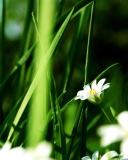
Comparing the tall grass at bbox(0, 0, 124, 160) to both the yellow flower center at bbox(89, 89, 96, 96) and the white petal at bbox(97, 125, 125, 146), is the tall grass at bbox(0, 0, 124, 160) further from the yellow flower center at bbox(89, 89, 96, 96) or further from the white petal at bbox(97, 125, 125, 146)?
the white petal at bbox(97, 125, 125, 146)

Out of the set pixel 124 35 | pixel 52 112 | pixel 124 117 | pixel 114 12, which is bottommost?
pixel 124 117

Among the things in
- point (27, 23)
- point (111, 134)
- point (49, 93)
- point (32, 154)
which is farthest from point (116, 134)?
point (27, 23)

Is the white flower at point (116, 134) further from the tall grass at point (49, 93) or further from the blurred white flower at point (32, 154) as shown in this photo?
the tall grass at point (49, 93)

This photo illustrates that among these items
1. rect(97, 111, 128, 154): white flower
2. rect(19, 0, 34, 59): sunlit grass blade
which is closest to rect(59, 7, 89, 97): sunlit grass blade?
rect(19, 0, 34, 59): sunlit grass blade

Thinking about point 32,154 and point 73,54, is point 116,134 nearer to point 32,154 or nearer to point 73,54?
point 32,154

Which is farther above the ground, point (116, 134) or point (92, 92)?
point (92, 92)

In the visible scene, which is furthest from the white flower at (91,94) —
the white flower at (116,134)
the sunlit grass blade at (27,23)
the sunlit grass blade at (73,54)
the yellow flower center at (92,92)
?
the sunlit grass blade at (27,23)

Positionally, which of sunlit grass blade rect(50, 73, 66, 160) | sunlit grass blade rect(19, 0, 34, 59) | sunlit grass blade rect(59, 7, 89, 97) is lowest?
sunlit grass blade rect(50, 73, 66, 160)

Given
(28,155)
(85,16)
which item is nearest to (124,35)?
(85,16)

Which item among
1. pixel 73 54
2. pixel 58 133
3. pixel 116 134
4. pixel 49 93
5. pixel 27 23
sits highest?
pixel 27 23

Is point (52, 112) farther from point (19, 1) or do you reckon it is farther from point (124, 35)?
point (19, 1)

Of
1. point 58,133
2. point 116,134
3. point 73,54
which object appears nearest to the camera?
point 116,134
